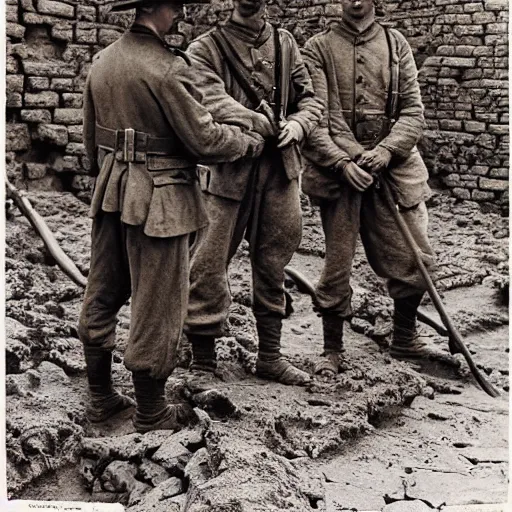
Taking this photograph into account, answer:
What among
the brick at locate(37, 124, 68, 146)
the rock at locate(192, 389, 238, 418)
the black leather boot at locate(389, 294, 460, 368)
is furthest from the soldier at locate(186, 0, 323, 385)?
the brick at locate(37, 124, 68, 146)

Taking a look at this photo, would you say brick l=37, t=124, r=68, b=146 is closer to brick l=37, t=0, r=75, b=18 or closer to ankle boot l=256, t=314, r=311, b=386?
brick l=37, t=0, r=75, b=18

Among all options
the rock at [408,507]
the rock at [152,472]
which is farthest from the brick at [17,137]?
the rock at [408,507]

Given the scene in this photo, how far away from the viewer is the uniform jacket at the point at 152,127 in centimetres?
442

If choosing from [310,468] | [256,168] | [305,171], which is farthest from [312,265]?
[310,468]

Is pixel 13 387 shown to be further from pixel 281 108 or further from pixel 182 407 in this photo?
pixel 281 108

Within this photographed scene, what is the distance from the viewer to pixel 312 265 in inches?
285

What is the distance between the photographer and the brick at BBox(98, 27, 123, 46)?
7668 millimetres

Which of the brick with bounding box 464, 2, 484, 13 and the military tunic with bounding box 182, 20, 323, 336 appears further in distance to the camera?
the brick with bounding box 464, 2, 484, 13

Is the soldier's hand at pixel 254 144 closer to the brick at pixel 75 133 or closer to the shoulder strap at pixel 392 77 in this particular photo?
the shoulder strap at pixel 392 77

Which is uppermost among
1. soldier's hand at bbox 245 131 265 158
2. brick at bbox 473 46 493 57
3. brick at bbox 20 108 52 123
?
brick at bbox 473 46 493 57

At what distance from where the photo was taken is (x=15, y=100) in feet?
24.6

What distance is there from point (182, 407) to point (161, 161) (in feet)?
4.38

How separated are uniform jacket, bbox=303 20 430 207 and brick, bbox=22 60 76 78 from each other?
8.68 ft

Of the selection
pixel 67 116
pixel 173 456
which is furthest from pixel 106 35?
pixel 173 456
